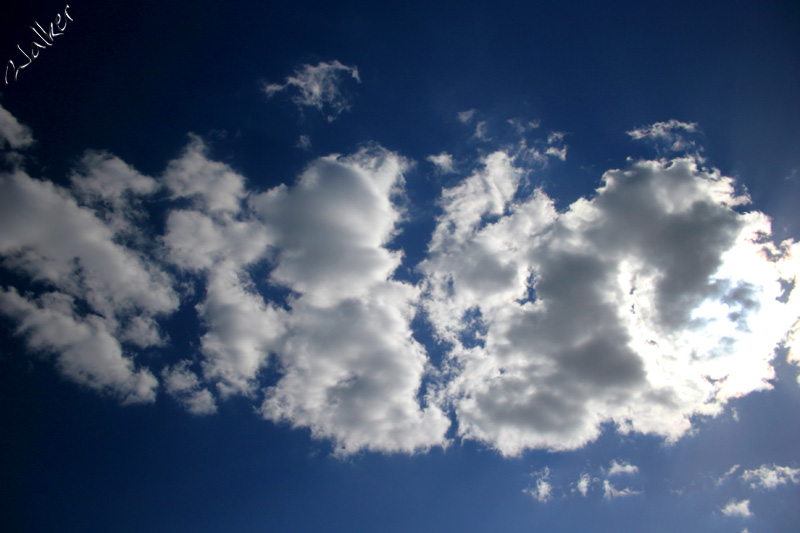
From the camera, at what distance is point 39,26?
58094 millimetres

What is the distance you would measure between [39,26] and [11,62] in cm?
608

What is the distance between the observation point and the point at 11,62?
59.6m
